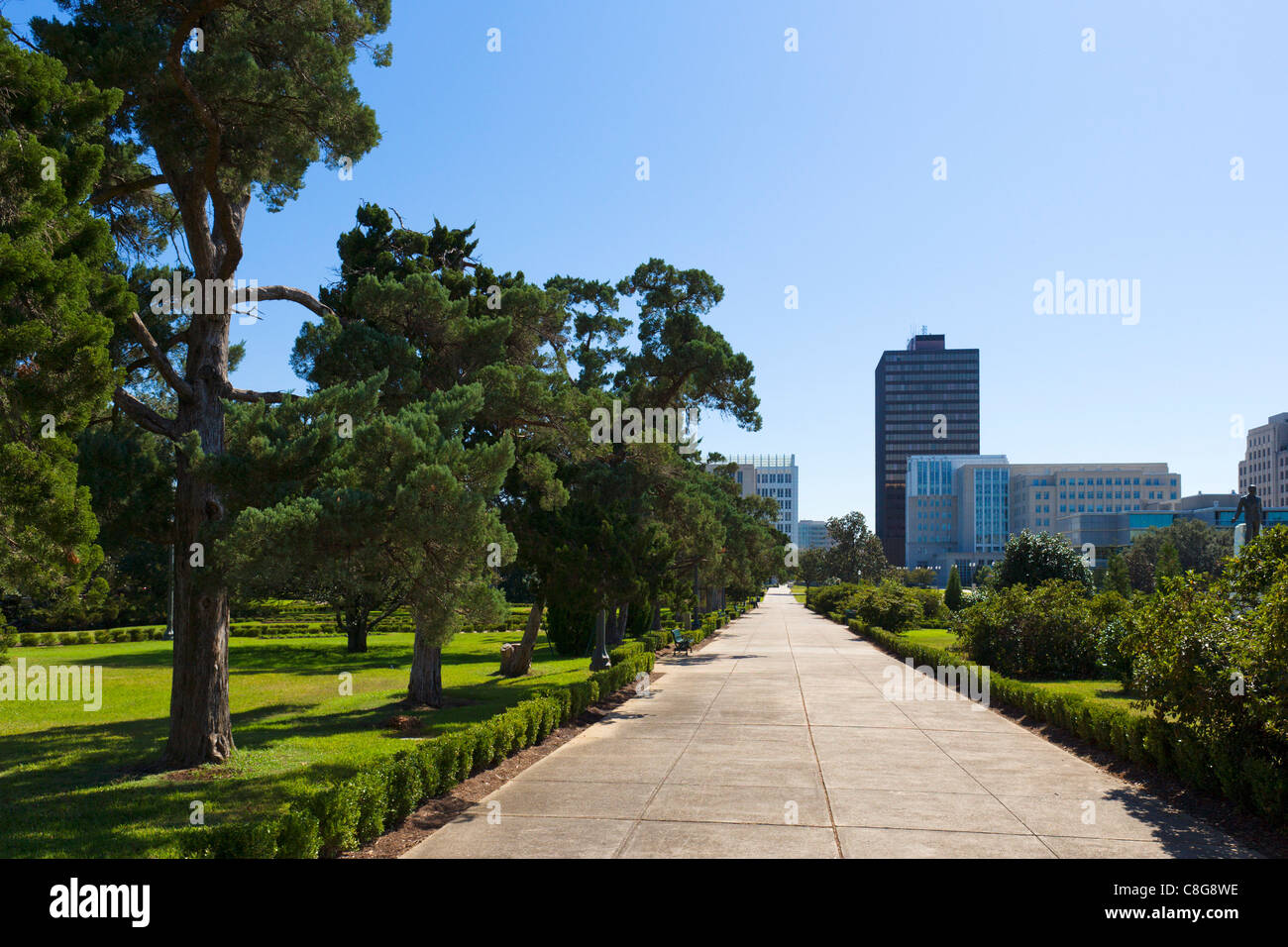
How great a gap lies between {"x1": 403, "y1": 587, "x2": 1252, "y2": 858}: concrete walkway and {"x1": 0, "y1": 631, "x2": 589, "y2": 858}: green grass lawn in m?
2.83

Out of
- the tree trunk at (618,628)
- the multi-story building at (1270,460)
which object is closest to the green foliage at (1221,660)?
the tree trunk at (618,628)

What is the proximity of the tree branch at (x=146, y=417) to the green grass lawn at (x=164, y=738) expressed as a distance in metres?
4.53

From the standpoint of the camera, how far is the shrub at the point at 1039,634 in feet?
71.7

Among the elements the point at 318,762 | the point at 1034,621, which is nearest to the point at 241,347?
Result: the point at 318,762

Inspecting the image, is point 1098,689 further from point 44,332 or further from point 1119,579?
point 1119,579

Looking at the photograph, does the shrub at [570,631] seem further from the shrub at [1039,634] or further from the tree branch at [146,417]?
the tree branch at [146,417]

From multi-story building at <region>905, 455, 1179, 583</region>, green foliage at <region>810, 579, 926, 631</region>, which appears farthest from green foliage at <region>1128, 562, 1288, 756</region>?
multi-story building at <region>905, 455, 1179, 583</region>

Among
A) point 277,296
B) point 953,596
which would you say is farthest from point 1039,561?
point 277,296

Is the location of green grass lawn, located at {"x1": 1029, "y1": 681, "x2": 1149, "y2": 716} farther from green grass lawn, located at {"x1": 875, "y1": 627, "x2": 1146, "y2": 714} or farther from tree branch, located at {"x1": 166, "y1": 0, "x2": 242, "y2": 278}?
tree branch, located at {"x1": 166, "y1": 0, "x2": 242, "y2": 278}

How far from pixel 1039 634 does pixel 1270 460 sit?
608 feet
